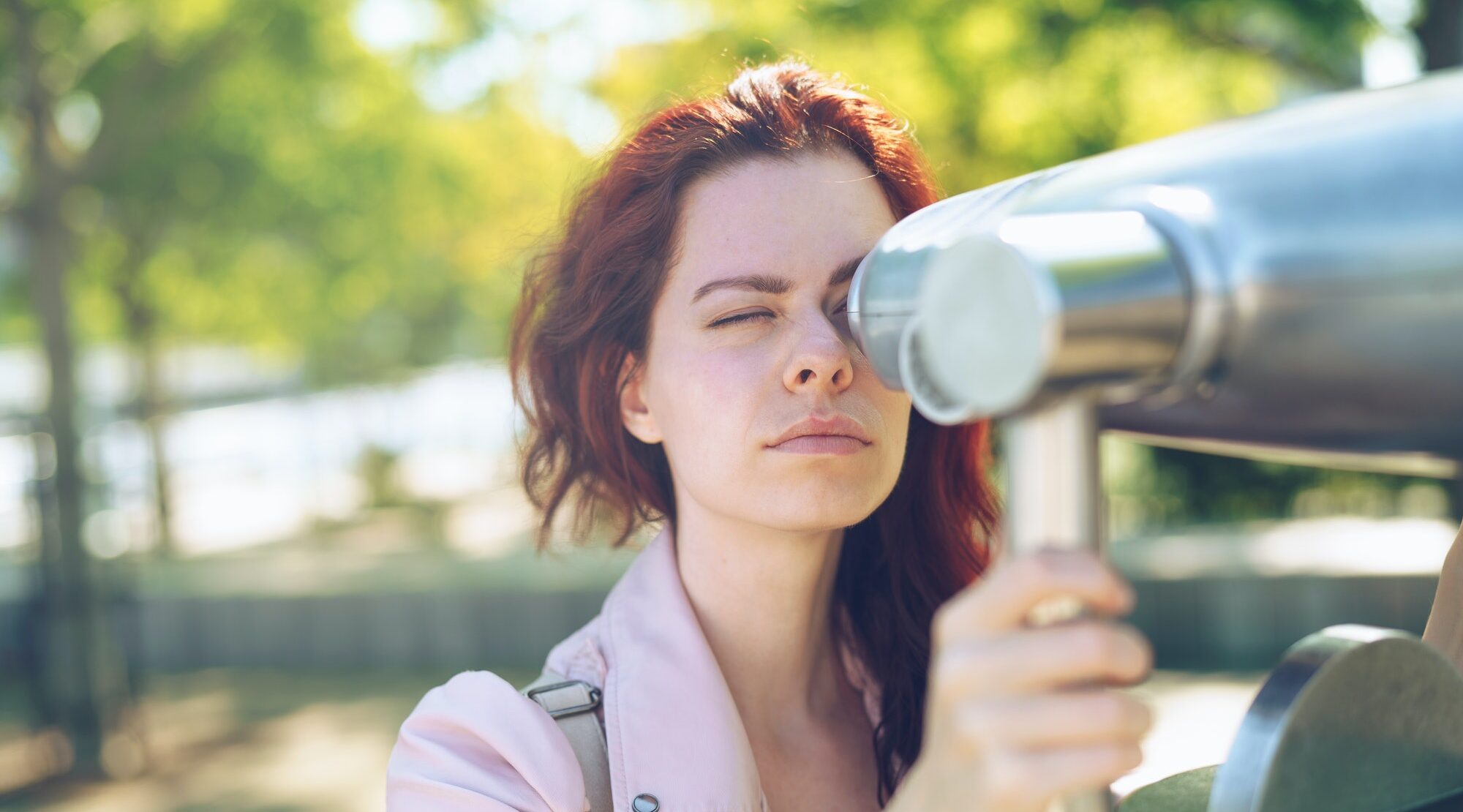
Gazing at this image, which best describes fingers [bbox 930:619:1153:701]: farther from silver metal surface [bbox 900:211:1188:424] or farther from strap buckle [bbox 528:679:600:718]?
strap buckle [bbox 528:679:600:718]

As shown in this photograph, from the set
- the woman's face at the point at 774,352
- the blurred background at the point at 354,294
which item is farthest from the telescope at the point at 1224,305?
the blurred background at the point at 354,294

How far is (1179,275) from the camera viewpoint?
0.61m

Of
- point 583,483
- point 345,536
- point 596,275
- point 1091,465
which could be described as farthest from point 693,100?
point 345,536

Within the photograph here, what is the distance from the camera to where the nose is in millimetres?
1359

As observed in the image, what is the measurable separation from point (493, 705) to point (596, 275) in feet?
2.02

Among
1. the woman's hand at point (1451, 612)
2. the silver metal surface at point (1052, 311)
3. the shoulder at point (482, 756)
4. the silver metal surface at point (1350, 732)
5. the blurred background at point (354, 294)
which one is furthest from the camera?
the blurred background at point (354, 294)

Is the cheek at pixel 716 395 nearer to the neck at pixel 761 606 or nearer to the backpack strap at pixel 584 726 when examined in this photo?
the neck at pixel 761 606

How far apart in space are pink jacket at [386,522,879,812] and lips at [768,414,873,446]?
0.32 metres

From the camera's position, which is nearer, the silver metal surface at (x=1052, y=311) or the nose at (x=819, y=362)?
the silver metal surface at (x=1052, y=311)

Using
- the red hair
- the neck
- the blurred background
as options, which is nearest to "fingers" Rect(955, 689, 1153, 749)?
the neck

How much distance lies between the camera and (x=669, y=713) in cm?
143

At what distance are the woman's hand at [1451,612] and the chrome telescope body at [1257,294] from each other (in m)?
0.60

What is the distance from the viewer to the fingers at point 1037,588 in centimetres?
63

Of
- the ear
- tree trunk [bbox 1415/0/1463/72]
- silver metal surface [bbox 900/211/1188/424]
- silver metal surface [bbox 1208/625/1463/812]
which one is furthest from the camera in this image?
tree trunk [bbox 1415/0/1463/72]
